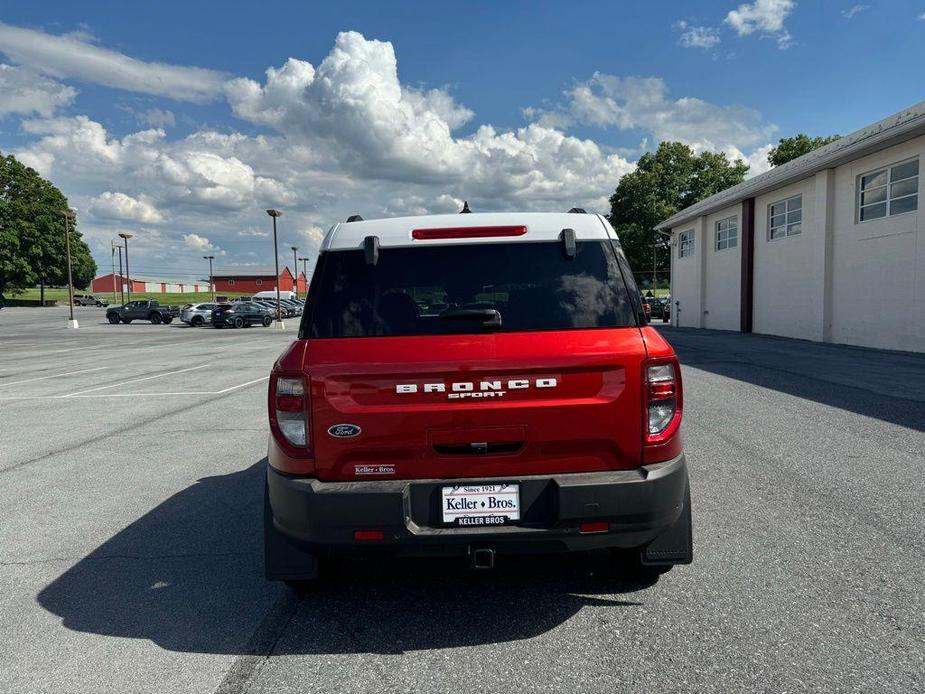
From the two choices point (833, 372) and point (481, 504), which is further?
point (833, 372)

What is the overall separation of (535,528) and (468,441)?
1.55 feet

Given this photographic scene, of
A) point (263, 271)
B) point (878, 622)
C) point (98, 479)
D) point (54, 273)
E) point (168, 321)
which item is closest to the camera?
point (878, 622)

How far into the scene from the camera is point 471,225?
3.04 meters

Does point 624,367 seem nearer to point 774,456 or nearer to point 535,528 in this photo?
point 535,528

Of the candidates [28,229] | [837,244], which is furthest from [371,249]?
[28,229]

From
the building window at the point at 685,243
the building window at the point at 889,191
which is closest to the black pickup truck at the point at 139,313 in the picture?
the building window at the point at 685,243

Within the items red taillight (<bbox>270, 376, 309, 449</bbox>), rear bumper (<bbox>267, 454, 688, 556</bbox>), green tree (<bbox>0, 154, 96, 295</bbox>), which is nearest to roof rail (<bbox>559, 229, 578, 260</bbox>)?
rear bumper (<bbox>267, 454, 688, 556</bbox>)

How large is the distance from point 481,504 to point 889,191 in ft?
64.8

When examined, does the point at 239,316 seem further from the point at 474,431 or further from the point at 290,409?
the point at 474,431

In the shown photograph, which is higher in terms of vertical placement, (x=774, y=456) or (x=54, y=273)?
(x=54, y=273)

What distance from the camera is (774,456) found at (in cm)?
602

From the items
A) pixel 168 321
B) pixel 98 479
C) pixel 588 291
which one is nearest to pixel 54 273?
pixel 168 321

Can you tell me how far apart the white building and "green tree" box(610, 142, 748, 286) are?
29520 mm

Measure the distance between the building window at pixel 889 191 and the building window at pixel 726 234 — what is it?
892 cm
